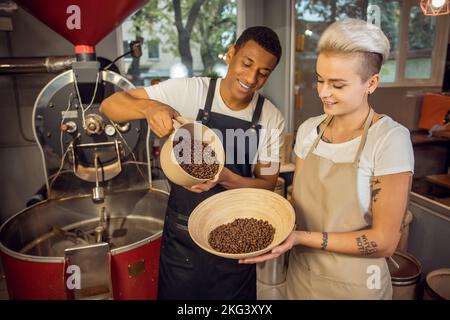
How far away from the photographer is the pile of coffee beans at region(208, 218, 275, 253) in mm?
1066

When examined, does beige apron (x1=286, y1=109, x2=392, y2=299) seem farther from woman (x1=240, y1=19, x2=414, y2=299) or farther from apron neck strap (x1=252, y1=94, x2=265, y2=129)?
apron neck strap (x1=252, y1=94, x2=265, y2=129)

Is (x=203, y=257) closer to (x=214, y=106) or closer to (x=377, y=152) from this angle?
(x=214, y=106)

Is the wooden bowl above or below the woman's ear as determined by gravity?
below

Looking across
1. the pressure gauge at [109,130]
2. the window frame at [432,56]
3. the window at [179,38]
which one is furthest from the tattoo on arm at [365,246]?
the window at [179,38]

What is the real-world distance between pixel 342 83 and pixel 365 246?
48 centimetres

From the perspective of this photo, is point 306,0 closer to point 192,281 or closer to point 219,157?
point 219,157

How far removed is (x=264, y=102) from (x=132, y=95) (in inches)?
22.0

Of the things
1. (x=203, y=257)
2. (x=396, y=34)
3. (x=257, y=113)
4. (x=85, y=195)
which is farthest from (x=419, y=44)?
(x=85, y=195)

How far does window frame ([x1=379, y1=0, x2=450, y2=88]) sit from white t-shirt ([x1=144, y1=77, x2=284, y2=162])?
1391mm

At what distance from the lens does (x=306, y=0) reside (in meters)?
2.98

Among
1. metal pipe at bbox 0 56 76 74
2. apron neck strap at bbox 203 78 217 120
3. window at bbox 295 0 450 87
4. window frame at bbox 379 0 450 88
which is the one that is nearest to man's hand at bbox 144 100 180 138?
apron neck strap at bbox 203 78 217 120

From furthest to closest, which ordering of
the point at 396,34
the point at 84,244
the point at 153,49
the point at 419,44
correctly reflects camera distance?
the point at 153,49, the point at 396,34, the point at 419,44, the point at 84,244

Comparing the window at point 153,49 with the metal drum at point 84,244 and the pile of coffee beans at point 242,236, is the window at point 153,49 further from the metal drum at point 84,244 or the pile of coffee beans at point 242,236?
the pile of coffee beans at point 242,236

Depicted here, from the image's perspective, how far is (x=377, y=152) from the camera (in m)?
0.99
